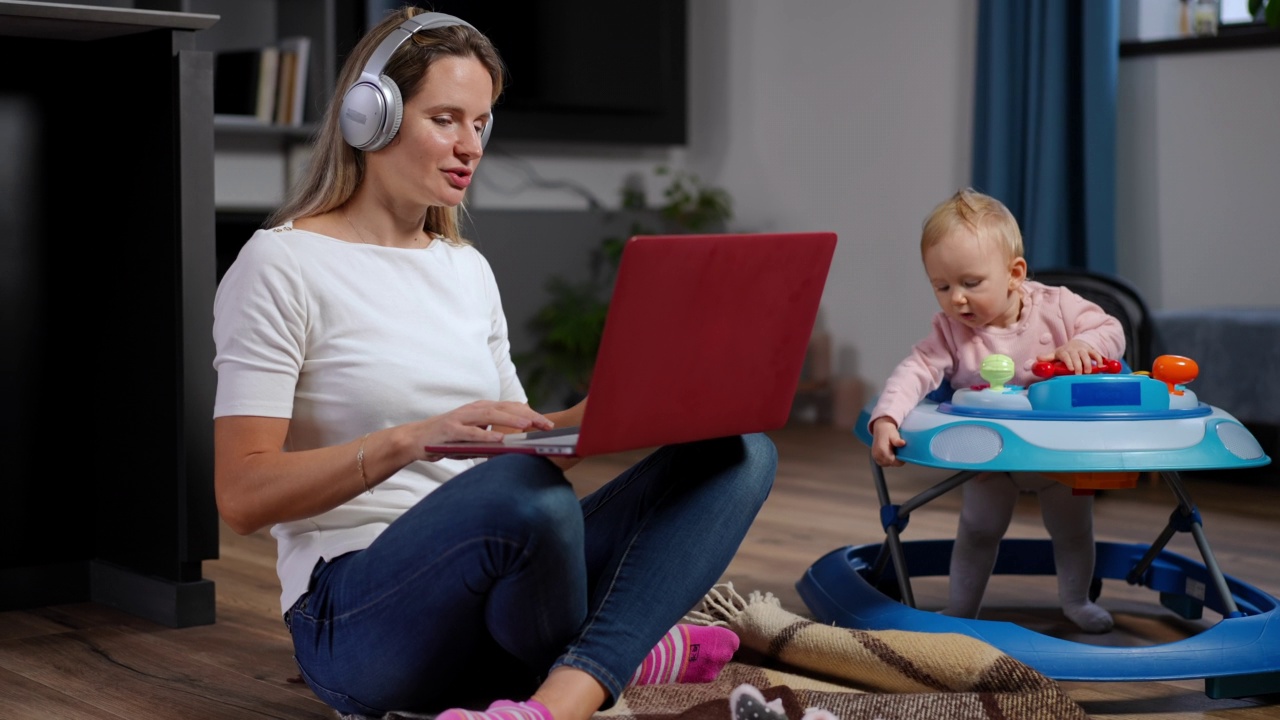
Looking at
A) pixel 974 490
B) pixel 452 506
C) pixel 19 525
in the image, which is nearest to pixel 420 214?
pixel 452 506

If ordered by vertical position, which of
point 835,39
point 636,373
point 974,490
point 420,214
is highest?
point 835,39

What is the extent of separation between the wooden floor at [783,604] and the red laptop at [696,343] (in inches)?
25.3

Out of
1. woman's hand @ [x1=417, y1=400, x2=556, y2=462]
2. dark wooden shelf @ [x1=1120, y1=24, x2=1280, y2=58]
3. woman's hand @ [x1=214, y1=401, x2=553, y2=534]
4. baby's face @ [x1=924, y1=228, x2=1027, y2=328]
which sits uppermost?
dark wooden shelf @ [x1=1120, y1=24, x2=1280, y2=58]

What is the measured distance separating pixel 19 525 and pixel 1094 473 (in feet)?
5.26

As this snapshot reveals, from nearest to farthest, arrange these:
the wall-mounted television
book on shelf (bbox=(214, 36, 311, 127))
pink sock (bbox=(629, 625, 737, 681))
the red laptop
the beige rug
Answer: the red laptop → the beige rug → pink sock (bbox=(629, 625, 737, 681)) → book on shelf (bbox=(214, 36, 311, 127)) → the wall-mounted television

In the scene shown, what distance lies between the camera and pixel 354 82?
145 centimetres

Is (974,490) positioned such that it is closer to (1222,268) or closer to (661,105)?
(1222,268)

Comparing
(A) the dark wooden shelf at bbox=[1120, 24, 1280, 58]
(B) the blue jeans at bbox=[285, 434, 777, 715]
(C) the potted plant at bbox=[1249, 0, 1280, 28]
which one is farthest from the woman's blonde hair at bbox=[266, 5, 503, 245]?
(A) the dark wooden shelf at bbox=[1120, 24, 1280, 58]

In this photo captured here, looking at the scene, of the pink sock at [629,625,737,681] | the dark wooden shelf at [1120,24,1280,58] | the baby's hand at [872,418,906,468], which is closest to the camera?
the pink sock at [629,625,737,681]

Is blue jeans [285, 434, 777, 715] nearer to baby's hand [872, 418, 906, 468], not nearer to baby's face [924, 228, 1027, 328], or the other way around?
baby's hand [872, 418, 906, 468]

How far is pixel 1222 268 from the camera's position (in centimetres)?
379

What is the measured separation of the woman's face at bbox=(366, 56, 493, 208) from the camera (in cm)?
146

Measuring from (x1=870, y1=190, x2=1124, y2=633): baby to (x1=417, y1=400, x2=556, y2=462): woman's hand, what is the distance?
776 millimetres

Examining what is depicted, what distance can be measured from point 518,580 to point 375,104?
502 millimetres
